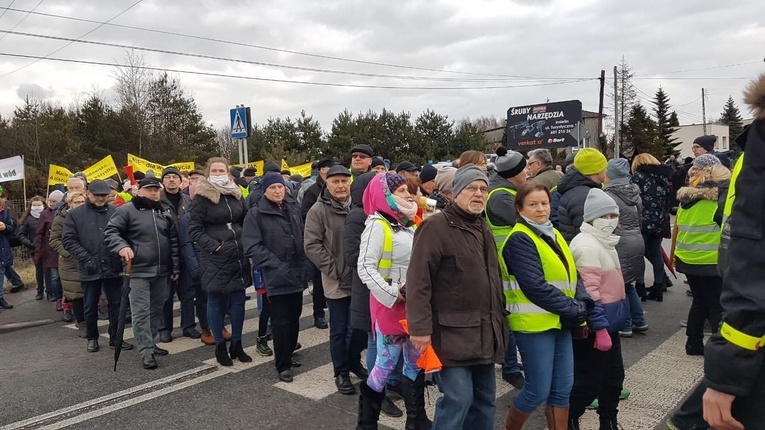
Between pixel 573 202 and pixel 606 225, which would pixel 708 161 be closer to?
pixel 573 202

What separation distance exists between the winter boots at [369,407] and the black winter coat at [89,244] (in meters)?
4.08

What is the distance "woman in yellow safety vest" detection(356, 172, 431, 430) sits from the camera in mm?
3814

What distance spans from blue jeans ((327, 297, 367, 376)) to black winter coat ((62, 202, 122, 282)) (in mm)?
3184

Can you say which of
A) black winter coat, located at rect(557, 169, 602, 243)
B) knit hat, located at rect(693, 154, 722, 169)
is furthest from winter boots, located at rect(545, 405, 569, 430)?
knit hat, located at rect(693, 154, 722, 169)

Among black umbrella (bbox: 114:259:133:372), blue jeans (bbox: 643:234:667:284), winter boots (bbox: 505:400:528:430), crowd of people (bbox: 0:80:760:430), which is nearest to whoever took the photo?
crowd of people (bbox: 0:80:760:430)

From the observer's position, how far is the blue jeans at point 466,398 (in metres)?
3.20

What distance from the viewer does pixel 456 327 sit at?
320cm

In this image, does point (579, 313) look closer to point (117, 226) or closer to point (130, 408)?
point (130, 408)

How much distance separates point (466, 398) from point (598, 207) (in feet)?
6.02

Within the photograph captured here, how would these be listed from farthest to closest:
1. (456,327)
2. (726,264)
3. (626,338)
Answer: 1. (626,338)
2. (456,327)
3. (726,264)

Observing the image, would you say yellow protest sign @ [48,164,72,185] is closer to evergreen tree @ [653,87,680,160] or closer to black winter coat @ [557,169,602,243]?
black winter coat @ [557,169,602,243]

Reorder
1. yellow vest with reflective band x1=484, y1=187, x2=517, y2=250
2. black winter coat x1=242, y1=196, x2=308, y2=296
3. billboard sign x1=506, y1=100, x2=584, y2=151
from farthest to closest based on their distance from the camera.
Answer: billboard sign x1=506, y1=100, x2=584, y2=151 < black winter coat x1=242, y1=196, x2=308, y2=296 < yellow vest with reflective band x1=484, y1=187, x2=517, y2=250

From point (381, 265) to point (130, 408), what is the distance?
104 inches

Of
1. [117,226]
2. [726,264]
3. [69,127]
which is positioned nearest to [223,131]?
[69,127]
